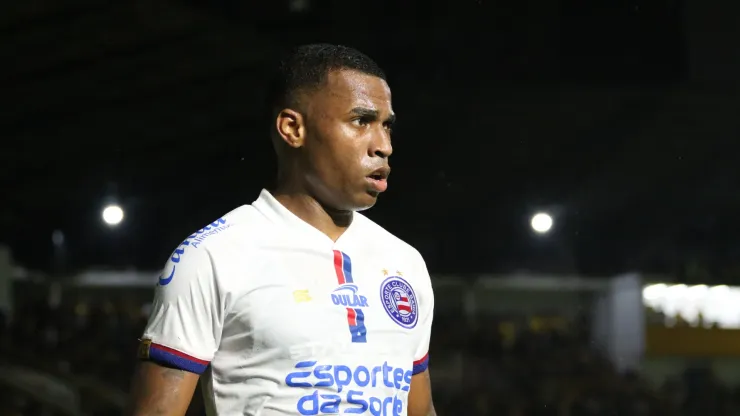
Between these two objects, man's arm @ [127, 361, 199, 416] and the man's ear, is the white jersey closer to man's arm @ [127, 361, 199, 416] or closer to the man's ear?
man's arm @ [127, 361, 199, 416]

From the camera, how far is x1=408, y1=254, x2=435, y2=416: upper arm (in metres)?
1.85

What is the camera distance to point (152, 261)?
5.75 meters

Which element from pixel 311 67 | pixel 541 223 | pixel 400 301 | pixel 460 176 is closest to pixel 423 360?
pixel 400 301

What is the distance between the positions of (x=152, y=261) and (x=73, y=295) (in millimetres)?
1482

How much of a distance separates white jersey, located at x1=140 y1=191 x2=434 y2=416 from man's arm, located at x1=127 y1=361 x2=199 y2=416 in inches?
0.7

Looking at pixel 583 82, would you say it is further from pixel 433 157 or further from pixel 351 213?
pixel 351 213

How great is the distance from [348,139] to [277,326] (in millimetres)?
341

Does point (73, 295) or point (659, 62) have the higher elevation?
point (659, 62)

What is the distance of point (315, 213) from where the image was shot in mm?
1797

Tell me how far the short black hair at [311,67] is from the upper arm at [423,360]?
0.40 m

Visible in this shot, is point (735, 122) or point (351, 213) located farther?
point (735, 122)

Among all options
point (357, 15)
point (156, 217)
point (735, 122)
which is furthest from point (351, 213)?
point (735, 122)

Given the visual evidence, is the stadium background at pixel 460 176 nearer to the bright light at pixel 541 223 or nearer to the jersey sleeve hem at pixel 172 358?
the bright light at pixel 541 223

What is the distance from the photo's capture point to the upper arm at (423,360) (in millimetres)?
1851
